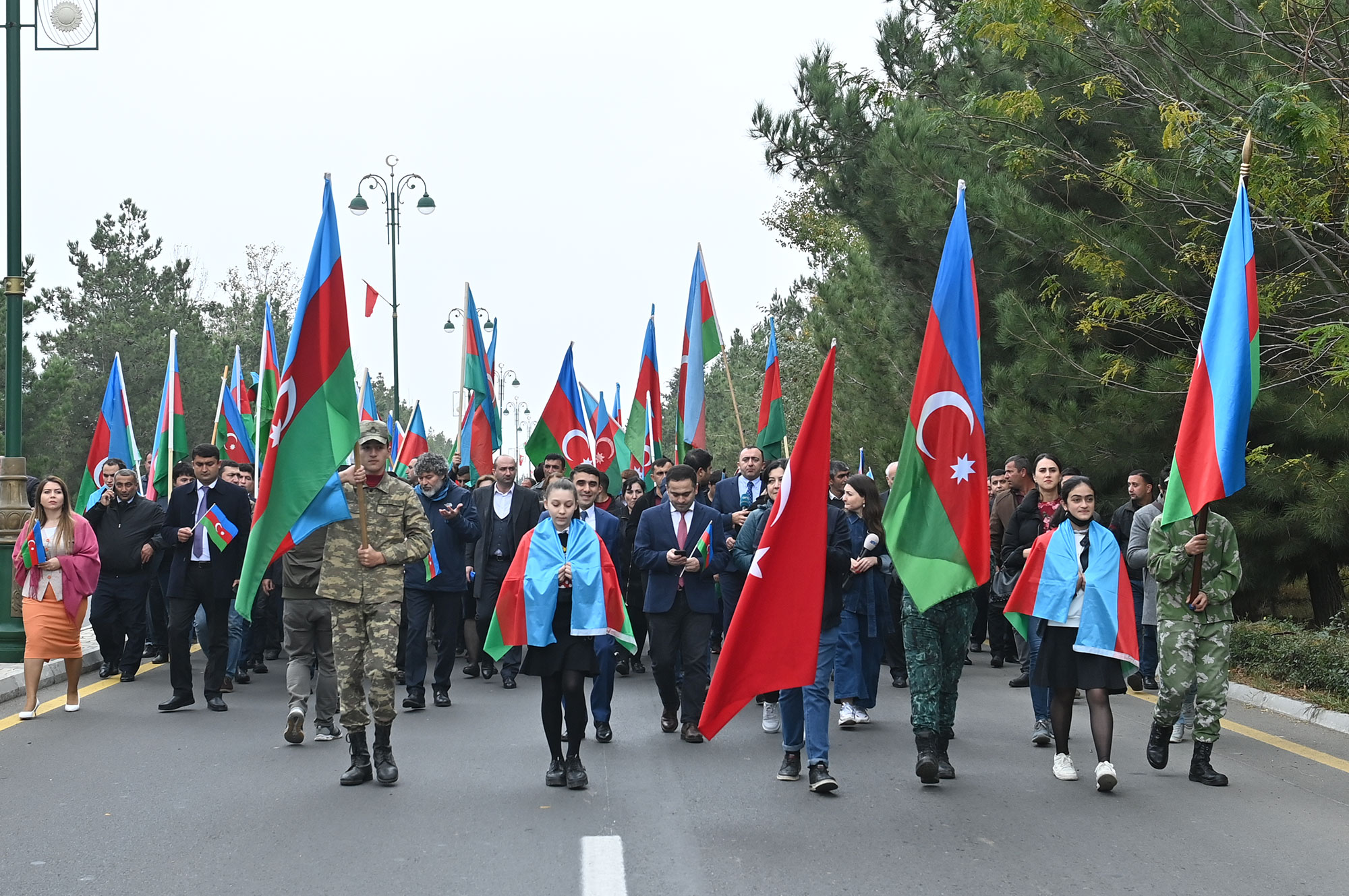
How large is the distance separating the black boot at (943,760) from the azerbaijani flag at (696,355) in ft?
19.6

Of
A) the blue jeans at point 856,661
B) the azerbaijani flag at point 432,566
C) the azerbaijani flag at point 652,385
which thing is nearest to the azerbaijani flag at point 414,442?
the azerbaijani flag at point 652,385

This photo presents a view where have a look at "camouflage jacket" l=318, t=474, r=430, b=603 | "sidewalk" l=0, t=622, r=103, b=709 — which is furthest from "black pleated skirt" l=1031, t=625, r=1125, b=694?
"sidewalk" l=0, t=622, r=103, b=709

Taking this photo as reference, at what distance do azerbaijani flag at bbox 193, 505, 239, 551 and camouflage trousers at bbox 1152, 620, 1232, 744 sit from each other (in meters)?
6.64

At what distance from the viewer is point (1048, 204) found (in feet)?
50.7

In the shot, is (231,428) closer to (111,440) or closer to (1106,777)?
(111,440)

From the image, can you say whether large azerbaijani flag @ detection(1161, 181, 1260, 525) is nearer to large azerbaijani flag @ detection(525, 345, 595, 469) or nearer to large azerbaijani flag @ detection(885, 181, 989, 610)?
large azerbaijani flag @ detection(885, 181, 989, 610)

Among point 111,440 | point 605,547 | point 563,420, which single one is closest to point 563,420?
point 563,420

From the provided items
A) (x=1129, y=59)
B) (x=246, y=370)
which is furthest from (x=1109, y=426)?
(x=246, y=370)

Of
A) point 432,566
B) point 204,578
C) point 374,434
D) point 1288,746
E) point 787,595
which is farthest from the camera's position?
point 432,566

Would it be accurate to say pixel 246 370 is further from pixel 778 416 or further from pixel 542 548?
pixel 542 548

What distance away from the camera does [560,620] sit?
7.31 meters

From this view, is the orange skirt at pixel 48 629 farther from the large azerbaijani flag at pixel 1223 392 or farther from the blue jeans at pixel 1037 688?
the large azerbaijani flag at pixel 1223 392

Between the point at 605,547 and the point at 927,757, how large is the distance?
7.13 ft

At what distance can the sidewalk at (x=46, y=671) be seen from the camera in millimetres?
10555
